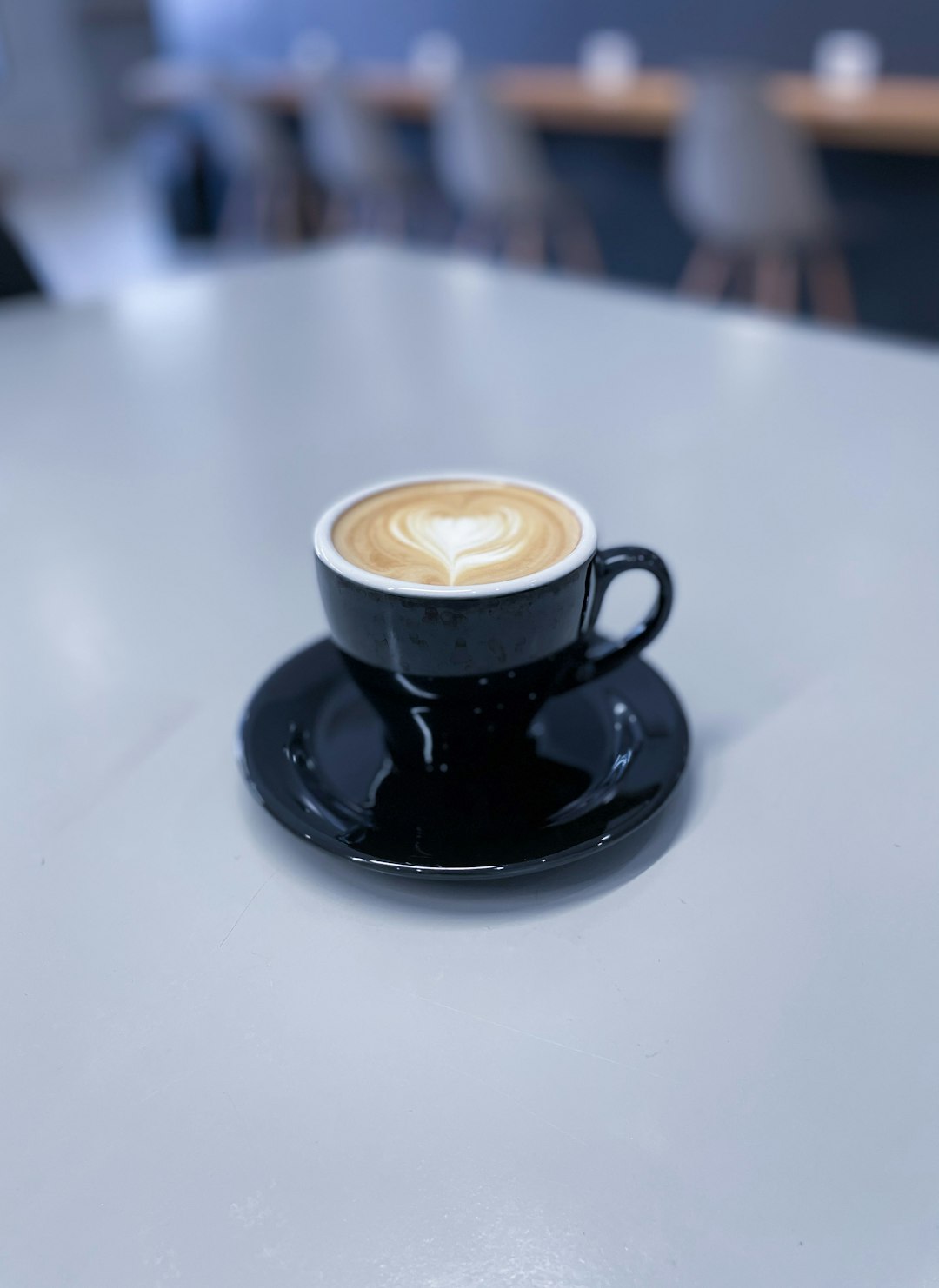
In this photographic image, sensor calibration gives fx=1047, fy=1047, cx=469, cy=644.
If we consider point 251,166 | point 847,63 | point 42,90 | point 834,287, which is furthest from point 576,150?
point 42,90

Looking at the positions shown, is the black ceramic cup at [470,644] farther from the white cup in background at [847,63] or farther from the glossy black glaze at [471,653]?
the white cup in background at [847,63]

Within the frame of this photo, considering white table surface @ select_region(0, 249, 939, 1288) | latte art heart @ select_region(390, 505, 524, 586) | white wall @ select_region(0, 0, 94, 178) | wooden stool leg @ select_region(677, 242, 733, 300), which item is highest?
latte art heart @ select_region(390, 505, 524, 586)

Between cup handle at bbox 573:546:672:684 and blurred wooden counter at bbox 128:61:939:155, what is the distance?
2.04 m

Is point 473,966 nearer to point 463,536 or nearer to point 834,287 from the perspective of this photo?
point 463,536

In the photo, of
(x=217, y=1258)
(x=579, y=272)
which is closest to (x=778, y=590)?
(x=217, y=1258)

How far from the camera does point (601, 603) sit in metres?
0.37

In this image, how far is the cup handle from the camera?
37 centimetres

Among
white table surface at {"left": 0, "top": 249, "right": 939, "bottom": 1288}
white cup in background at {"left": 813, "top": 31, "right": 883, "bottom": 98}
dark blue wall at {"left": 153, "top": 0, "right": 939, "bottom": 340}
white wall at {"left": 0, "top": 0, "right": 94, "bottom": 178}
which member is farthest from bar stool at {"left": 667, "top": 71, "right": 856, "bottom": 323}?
white wall at {"left": 0, "top": 0, "right": 94, "bottom": 178}

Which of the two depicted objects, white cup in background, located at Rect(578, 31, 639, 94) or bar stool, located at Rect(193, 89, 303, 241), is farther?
bar stool, located at Rect(193, 89, 303, 241)

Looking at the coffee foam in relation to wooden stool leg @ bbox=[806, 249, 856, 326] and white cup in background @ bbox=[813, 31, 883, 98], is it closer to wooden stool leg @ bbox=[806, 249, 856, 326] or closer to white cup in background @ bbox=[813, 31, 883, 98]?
white cup in background @ bbox=[813, 31, 883, 98]

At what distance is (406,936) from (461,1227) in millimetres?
91

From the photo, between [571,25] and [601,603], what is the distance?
4133 mm

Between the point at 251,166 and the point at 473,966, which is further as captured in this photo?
the point at 251,166

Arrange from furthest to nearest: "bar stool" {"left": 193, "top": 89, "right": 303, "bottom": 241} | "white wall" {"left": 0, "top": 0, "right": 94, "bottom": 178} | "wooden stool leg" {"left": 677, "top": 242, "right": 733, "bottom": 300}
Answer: "white wall" {"left": 0, "top": 0, "right": 94, "bottom": 178}, "bar stool" {"left": 193, "top": 89, "right": 303, "bottom": 241}, "wooden stool leg" {"left": 677, "top": 242, "right": 733, "bottom": 300}
